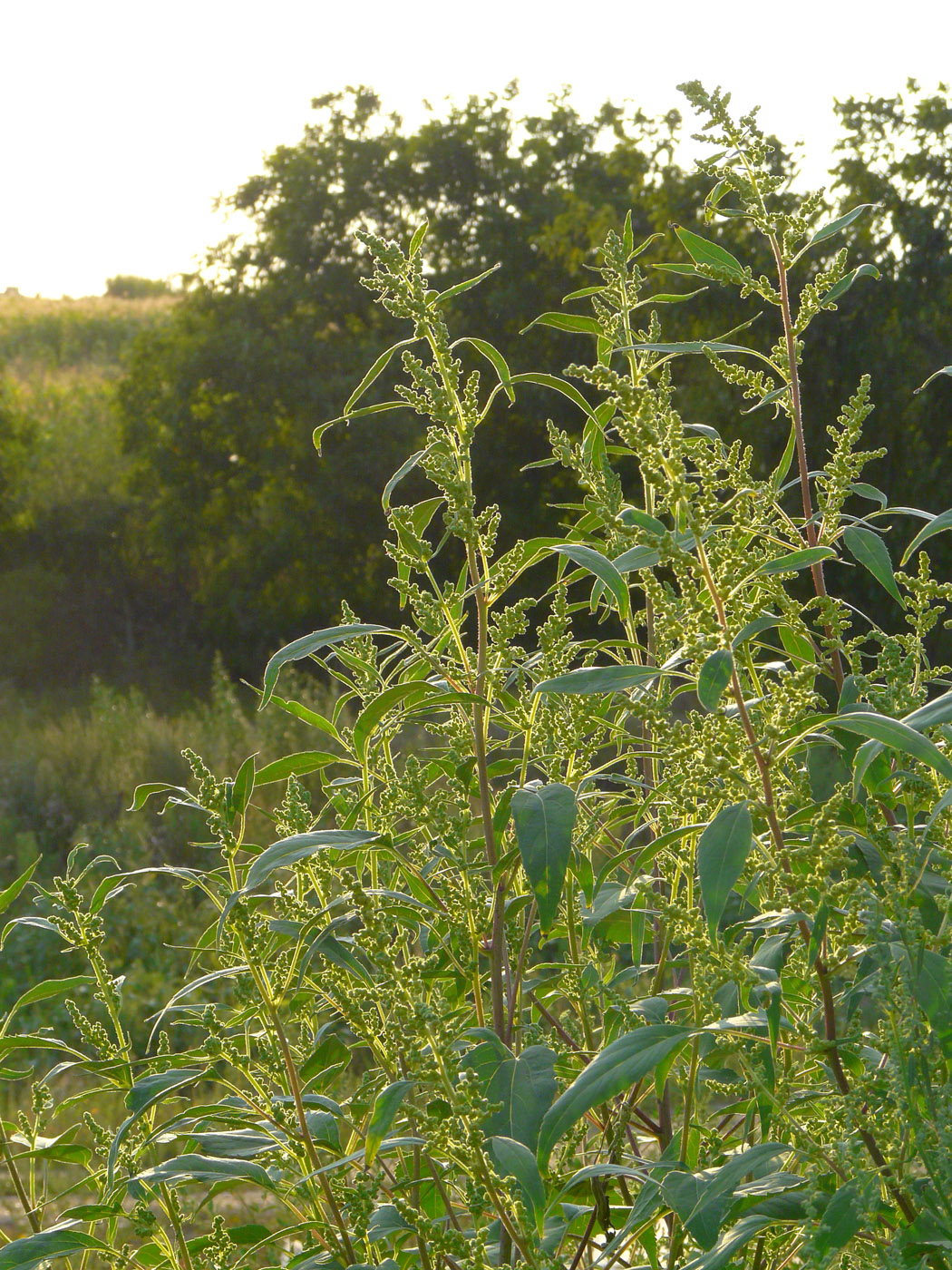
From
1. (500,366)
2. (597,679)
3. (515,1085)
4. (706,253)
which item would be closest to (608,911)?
(515,1085)

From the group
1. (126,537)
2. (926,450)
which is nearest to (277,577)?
(126,537)

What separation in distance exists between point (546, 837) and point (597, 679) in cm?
13

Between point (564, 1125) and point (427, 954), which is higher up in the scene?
point (564, 1125)

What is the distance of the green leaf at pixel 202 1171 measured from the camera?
1065 mm

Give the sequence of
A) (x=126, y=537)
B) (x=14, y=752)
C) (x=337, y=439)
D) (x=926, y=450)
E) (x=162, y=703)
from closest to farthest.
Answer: (x=14, y=752) < (x=926, y=450) < (x=162, y=703) < (x=337, y=439) < (x=126, y=537)

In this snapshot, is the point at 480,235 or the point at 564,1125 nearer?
the point at 564,1125

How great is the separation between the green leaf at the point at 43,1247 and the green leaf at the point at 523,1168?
46 cm

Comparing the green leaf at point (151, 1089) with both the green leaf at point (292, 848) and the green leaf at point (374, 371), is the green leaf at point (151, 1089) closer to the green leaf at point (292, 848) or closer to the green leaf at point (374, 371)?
the green leaf at point (292, 848)

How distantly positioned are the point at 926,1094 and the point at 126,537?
50.0 feet

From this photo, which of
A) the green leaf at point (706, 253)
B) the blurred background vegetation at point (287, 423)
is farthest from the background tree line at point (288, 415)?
the green leaf at point (706, 253)

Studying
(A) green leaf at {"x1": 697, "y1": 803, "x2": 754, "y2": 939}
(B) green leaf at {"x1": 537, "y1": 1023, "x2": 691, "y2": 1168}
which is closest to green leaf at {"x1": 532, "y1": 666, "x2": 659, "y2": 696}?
(A) green leaf at {"x1": 697, "y1": 803, "x2": 754, "y2": 939}

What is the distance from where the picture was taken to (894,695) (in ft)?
3.19

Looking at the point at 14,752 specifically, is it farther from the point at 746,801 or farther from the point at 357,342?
the point at 746,801

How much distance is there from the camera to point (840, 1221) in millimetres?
800
